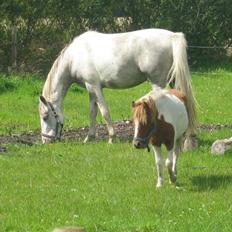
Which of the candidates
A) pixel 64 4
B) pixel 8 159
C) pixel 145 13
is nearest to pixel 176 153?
pixel 8 159

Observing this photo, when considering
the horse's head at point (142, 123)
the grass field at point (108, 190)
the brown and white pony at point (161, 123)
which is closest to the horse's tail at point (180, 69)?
the grass field at point (108, 190)

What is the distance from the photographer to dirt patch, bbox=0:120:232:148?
15.8 m

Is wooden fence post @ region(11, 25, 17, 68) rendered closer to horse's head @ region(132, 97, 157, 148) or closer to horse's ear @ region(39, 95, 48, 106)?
horse's ear @ region(39, 95, 48, 106)

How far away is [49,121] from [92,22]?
1271cm

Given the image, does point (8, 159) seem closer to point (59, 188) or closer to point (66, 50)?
point (59, 188)

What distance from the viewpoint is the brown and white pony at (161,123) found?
10.5 m

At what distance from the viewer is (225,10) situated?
1141 inches

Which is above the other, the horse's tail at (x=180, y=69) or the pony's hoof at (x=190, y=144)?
the horse's tail at (x=180, y=69)

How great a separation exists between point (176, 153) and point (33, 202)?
243 centimetres

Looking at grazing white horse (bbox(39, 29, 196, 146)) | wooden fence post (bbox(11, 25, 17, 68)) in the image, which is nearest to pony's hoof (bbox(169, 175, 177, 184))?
grazing white horse (bbox(39, 29, 196, 146))

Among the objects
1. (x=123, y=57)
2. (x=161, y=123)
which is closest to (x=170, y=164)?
(x=161, y=123)

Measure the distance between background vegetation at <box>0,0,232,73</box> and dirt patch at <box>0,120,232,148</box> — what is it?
331 inches

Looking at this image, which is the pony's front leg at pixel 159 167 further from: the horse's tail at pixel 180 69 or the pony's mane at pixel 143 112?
the horse's tail at pixel 180 69

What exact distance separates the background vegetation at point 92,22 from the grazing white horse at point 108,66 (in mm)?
8976
